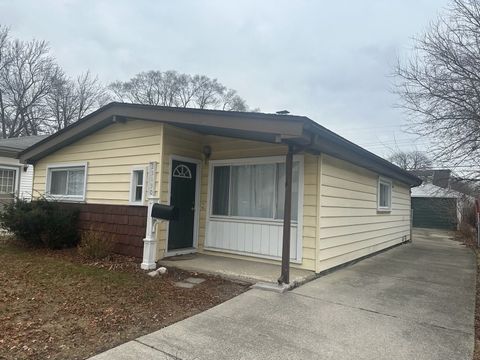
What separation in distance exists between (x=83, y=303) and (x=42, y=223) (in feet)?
13.2

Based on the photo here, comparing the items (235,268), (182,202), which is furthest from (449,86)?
(182,202)

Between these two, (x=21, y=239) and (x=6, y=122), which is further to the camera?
(x=6, y=122)

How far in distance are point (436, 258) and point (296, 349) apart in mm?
7780

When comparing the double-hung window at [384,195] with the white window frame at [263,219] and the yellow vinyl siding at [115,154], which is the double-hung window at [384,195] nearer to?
the white window frame at [263,219]

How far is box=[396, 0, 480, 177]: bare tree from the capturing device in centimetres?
641

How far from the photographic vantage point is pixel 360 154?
24.3 feet

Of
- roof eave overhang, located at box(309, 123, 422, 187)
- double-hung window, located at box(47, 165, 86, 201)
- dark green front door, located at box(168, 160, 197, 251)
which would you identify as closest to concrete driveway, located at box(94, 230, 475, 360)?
roof eave overhang, located at box(309, 123, 422, 187)

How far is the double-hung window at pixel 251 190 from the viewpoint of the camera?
6.80 m

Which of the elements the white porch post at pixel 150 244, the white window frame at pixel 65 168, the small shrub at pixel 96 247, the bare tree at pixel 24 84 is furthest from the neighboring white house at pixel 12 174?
the bare tree at pixel 24 84

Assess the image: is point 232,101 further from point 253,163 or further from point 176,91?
point 253,163

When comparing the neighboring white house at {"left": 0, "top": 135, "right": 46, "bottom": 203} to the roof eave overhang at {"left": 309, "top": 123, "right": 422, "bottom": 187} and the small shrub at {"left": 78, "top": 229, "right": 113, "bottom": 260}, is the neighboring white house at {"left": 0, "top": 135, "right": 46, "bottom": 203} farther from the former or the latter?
the roof eave overhang at {"left": 309, "top": 123, "right": 422, "bottom": 187}

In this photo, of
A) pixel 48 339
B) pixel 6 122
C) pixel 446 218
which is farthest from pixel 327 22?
pixel 6 122

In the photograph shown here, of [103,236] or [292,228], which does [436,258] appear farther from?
[103,236]

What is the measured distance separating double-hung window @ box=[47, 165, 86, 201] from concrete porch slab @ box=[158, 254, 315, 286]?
3417 mm
